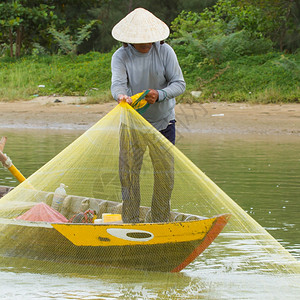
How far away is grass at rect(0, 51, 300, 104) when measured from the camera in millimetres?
15344

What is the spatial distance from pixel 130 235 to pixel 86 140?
2.30ft

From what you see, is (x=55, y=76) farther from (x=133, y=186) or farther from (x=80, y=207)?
(x=133, y=186)

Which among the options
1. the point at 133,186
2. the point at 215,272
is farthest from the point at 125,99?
the point at 215,272

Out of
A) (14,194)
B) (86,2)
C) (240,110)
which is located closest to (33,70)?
(86,2)

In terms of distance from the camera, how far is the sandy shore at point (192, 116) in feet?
44.8

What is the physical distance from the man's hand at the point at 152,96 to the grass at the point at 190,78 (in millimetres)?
10475

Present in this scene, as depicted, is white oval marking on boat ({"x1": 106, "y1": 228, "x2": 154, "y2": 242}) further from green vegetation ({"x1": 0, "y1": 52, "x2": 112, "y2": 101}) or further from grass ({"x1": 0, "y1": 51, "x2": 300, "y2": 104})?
green vegetation ({"x1": 0, "y1": 52, "x2": 112, "y2": 101})

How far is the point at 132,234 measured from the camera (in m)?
4.45

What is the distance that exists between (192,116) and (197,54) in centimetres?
337

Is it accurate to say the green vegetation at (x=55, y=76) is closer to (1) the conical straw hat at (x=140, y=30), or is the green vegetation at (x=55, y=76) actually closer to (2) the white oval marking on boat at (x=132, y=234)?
(1) the conical straw hat at (x=140, y=30)

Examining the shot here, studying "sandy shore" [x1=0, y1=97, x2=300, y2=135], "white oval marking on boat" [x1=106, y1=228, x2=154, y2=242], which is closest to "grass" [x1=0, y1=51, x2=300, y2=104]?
"sandy shore" [x1=0, y1=97, x2=300, y2=135]

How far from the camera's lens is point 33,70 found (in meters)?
18.3

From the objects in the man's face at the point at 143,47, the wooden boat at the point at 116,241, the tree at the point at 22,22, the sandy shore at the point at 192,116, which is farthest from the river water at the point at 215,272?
the tree at the point at 22,22

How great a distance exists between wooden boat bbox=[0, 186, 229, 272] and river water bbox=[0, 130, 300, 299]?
3.4 inches
